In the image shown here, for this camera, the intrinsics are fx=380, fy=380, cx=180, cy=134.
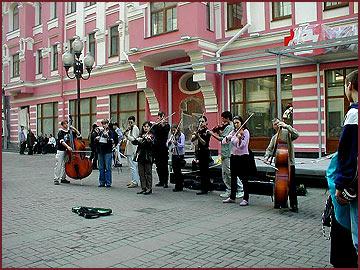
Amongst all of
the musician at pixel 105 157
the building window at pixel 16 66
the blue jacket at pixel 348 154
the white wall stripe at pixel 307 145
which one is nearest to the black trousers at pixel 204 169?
the musician at pixel 105 157

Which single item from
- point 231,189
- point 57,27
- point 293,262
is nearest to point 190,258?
point 293,262

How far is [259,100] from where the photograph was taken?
16.6m

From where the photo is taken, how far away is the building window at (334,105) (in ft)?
46.7

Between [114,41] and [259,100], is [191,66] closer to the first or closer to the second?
[259,100]

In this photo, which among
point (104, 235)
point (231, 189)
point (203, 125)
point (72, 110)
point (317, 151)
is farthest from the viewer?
point (72, 110)

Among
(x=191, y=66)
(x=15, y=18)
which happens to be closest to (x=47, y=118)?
(x=15, y=18)

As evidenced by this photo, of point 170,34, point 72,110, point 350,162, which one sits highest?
point 170,34

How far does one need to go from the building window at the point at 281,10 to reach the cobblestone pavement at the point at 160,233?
913 cm

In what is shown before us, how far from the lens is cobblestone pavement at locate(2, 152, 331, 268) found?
4.41m

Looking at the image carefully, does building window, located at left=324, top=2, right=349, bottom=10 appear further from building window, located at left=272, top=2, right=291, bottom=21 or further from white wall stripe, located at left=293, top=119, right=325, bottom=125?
white wall stripe, located at left=293, top=119, right=325, bottom=125

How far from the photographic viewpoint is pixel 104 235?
5465 mm

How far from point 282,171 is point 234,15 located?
1185cm

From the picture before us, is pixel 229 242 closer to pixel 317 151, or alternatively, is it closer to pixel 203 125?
pixel 203 125

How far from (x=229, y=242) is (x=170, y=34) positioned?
13.5 meters
